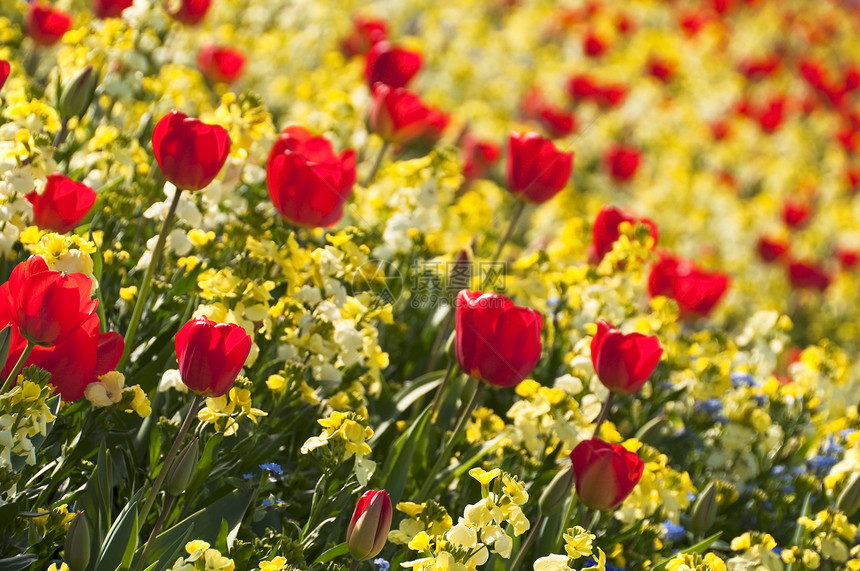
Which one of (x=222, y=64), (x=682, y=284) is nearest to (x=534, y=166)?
(x=682, y=284)

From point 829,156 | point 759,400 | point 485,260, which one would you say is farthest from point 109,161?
point 829,156

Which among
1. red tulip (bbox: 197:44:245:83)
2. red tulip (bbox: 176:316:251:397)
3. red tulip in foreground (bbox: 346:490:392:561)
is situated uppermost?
red tulip (bbox: 176:316:251:397)

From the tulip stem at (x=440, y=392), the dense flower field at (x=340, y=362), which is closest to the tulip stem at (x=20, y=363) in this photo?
the dense flower field at (x=340, y=362)

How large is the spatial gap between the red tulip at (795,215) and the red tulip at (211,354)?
4.57 meters

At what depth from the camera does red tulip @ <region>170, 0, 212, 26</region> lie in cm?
291

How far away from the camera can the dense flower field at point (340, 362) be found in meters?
1.44

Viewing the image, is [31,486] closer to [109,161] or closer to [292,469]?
[292,469]

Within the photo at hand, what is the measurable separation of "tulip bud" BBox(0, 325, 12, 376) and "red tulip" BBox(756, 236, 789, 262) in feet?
14.2

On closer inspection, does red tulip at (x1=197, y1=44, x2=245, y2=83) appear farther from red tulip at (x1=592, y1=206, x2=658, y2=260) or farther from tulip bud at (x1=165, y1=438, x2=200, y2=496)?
tulip bud at (x1=165, y1=438, x2=200, y2=496)

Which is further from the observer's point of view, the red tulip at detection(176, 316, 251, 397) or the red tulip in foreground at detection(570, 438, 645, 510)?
the red tulip in foreground at detection(570, 438, 645, 510)

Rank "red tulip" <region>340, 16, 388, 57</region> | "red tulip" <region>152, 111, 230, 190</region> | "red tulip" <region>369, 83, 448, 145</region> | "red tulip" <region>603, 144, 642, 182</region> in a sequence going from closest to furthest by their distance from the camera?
"red tulip" <region>152, 111, 230, 190</region> < "red tulip" <region>369, 83, 448, 145</region> < "red tulip" <region>340, 16, 388, 57</region> < "red tulip" <region>603, 144, 642, 182</region>

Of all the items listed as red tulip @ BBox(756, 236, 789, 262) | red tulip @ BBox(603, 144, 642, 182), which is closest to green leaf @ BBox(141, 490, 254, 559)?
red tulip @ BBox(603, 144, 642, 182)

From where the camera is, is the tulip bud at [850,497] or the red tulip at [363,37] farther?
the red tulip at [363,37]

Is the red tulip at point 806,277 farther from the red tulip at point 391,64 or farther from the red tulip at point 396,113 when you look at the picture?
the red tulip at point 396,113
